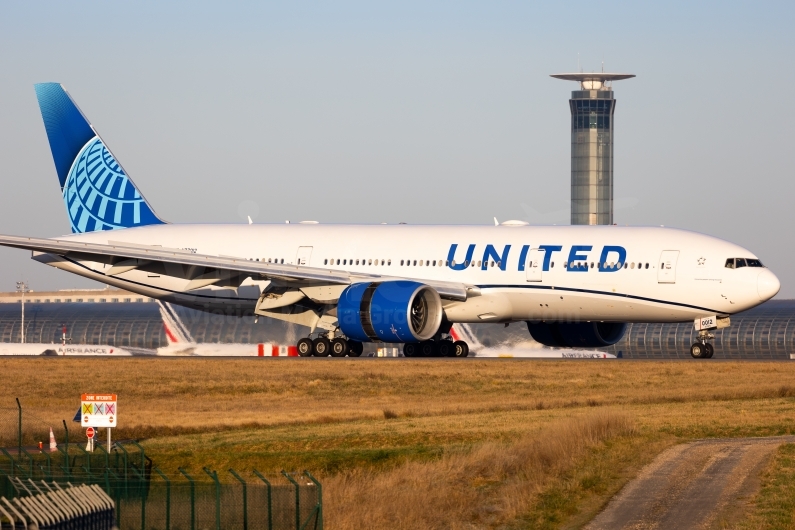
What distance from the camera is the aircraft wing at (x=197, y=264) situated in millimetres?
41219

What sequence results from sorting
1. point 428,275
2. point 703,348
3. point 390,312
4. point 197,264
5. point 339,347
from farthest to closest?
point 339,347 < point 428,275 < point 197,264 < point 703,348 < point 390,312

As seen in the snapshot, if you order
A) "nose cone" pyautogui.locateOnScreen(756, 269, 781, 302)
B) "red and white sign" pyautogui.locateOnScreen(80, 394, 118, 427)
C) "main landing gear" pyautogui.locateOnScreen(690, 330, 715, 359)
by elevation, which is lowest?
"main landing gear" pyautogui.locateOnScreen(690, 330, 715, 359)

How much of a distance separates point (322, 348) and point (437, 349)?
3814 mm

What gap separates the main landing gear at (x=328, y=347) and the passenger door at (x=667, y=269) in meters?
10.3

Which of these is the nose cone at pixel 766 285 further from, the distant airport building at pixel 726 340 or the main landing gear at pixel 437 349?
the distant airport building at pixel 726 340

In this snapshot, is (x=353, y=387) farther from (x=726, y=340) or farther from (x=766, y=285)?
(x=726, y=340)

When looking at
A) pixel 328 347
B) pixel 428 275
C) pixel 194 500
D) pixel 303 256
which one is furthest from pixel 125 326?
pixel 194 500

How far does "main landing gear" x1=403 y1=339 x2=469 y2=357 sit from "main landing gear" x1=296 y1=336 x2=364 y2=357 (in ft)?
6.02

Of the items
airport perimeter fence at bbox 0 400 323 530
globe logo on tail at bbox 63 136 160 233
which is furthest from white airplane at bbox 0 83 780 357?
airport perimeter fence at bbox 0 400 323 530

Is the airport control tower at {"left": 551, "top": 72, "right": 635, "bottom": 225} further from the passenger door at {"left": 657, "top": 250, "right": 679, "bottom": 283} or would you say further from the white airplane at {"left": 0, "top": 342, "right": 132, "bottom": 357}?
the passenger door at {"left": 657, "top": 250, "right": 679, "bottom": 283}

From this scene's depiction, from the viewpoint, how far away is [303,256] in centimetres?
4488

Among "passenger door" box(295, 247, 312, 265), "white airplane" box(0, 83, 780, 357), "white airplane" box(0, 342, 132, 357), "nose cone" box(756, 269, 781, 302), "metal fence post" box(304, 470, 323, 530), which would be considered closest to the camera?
"metal fence post" box(304, 470, 323, 530)

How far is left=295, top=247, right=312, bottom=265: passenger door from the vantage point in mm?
44812

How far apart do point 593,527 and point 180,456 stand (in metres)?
10.3
